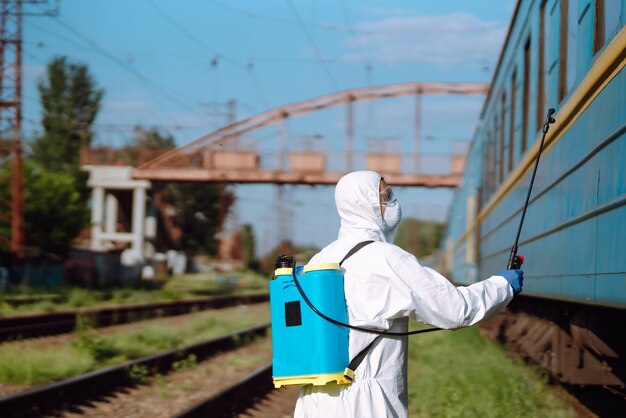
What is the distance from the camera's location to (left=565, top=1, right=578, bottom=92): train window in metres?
4.94

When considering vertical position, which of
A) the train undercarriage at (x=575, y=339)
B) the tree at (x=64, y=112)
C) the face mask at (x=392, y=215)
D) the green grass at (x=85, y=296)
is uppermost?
the tree at (x=64, y=112)

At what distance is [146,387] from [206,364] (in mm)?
2306

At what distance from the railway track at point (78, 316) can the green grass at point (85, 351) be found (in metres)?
0.84

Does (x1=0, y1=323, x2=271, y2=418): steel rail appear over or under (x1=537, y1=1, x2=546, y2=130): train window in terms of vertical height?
under

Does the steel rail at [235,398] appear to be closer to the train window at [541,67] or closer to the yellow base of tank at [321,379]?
the train window at [541,67]

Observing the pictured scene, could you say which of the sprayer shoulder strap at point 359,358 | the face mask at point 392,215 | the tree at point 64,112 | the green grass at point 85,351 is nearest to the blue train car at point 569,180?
the face mask at point 392,215

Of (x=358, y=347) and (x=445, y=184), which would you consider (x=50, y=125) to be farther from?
(x=358, y=347)

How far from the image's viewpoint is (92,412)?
326 inches

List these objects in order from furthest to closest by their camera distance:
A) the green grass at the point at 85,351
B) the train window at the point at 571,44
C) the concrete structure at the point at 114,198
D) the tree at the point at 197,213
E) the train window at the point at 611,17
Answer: the tree at the point at 197,213
the concrete structure at the point at 114,198
the green grass at the point at 85,351
the train window at the point at 571,44
the train window at the point at 611,17

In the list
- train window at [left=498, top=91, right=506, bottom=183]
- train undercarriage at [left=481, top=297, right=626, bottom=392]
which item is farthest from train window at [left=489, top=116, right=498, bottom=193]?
train undercarriage at [left=481, top=297, right=626, bottom=392]

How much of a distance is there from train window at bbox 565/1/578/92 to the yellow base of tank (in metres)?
2.37

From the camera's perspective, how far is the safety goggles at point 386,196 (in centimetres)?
345

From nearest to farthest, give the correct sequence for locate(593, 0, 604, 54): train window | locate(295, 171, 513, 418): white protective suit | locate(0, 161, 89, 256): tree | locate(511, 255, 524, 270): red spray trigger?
locate(295, 171, 513, 418): white protective suit → locate(511, 255, 524, 270): red spray trigger → locate(593, 0, 604, 54): train window → locate(0, 161, 89, 256): tree

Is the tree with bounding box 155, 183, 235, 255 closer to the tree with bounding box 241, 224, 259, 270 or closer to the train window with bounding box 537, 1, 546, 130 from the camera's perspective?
the tree with bounding box 241, 224, 259, 270
